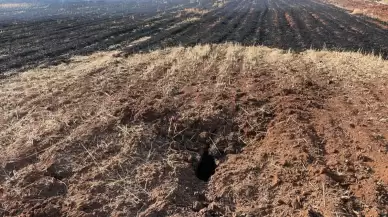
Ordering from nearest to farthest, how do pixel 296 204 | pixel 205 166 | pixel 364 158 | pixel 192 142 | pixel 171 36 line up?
pixel 296 204, pixel 364 158, pixel 205 166, pixel 192 142, pixel 171 36

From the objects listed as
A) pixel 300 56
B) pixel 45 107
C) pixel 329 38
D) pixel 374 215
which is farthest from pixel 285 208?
pixel 329 38

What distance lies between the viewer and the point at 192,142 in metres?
6.88

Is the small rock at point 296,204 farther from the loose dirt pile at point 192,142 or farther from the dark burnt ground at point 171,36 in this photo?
the dark burnt ground at point 171,36

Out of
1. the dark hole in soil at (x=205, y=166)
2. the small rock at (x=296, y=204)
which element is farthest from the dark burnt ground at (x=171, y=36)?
the small rock at (x=296, y=204)

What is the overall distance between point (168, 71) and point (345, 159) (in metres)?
5.39

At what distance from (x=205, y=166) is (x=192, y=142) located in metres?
0.59

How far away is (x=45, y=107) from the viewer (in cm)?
798

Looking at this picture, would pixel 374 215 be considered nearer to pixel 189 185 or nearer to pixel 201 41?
Result: pixel 189 185

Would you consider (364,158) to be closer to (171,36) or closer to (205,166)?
(205,166)

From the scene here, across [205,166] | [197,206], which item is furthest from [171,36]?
[197,206]

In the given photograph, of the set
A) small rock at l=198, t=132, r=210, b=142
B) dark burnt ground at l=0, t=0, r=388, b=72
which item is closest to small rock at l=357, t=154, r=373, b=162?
small rock at l=198, t=132, r=210, b=142

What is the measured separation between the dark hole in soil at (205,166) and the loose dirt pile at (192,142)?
0.09 metres

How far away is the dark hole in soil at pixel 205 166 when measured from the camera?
6188 mm

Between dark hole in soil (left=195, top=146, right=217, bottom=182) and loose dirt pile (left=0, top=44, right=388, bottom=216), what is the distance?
0.09 meters
